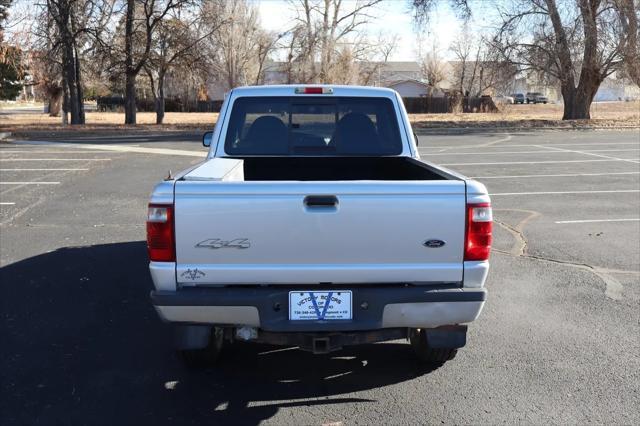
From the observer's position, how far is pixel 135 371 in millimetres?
4426

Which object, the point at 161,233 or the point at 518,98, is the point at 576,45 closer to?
the point at 161,233

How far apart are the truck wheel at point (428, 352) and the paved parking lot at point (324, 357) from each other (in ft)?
0.24

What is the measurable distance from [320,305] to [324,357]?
1.27m

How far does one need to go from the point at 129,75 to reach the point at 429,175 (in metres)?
31.6

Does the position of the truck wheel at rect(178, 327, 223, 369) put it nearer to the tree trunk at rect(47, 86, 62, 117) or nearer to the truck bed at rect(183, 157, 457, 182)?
the truck bed at rect(183, 157, 457, 182)

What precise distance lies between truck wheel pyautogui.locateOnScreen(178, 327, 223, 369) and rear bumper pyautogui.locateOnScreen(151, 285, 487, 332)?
0.75m

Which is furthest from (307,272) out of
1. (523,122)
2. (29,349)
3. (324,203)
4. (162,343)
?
(523,122)

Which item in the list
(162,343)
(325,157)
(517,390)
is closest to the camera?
(517,390)

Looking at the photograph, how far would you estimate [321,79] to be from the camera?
4553 cm

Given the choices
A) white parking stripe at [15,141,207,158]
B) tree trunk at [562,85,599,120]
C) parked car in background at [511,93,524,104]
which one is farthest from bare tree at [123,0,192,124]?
parked car in background at [511,93,524,104]

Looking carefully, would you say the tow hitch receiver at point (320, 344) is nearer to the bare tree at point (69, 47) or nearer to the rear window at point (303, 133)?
the rear window at point (303, 133)

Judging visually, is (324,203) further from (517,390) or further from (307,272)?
(517,390)

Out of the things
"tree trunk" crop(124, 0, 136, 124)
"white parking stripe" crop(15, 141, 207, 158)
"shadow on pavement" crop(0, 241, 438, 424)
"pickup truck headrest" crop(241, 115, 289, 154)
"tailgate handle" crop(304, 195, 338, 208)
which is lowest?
"shadow on pavement" crop(0, 241, 438, 424)

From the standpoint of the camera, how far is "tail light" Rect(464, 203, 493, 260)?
353 centimetres
